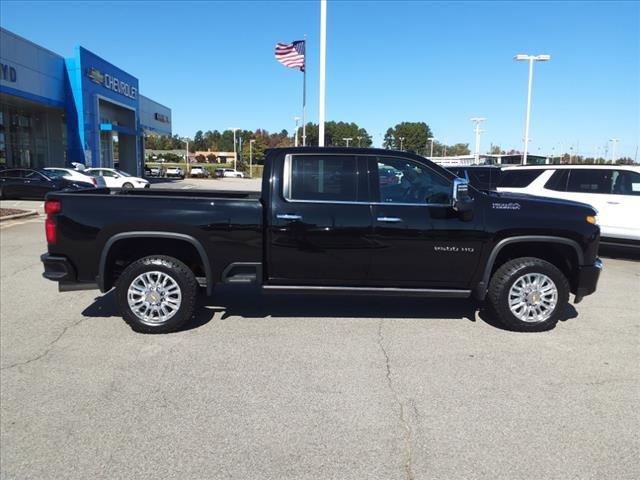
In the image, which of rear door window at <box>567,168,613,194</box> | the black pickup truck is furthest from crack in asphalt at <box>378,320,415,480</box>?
rear door window at <box>567,168,613,194</box>

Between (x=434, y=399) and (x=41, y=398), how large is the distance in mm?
3003

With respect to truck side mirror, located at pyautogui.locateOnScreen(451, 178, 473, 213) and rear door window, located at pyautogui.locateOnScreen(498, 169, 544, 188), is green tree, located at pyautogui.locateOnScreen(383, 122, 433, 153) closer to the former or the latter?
rear door window, located at pyautogui.locateOnScreen(498, 169, 544, 188)

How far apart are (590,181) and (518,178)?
4.52 feet

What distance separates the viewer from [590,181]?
1041 centimetres

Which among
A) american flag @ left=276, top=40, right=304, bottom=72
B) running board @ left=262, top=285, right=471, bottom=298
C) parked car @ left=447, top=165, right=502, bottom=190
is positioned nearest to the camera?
running board @ left=262, top=285, right=471, bottom=298

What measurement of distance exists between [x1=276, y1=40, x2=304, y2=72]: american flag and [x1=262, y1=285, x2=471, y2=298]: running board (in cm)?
1647

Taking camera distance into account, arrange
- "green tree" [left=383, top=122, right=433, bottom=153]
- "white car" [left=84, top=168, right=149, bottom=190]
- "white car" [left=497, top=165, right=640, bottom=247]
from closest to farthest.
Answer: "white car" [left=497, top=165, right=640, bottom=247] → "white car" [left=84, top=168, right=149, bottom=190] → "green tree" [left=383, top=122, right=433, bottom=153]

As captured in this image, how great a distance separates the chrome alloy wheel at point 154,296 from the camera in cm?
538

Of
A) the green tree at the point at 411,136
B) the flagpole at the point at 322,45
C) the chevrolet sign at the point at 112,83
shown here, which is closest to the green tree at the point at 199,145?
the green tree at the point at 411,136

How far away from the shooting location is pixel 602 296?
736 centimetres

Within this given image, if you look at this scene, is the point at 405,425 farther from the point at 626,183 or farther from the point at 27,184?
the point at 27,184

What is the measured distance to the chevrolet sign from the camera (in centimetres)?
3463

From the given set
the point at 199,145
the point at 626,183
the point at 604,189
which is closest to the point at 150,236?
the point at 604,189

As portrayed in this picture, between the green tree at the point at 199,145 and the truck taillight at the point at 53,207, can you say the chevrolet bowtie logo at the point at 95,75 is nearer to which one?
the truck taillight at the point at 53,207
